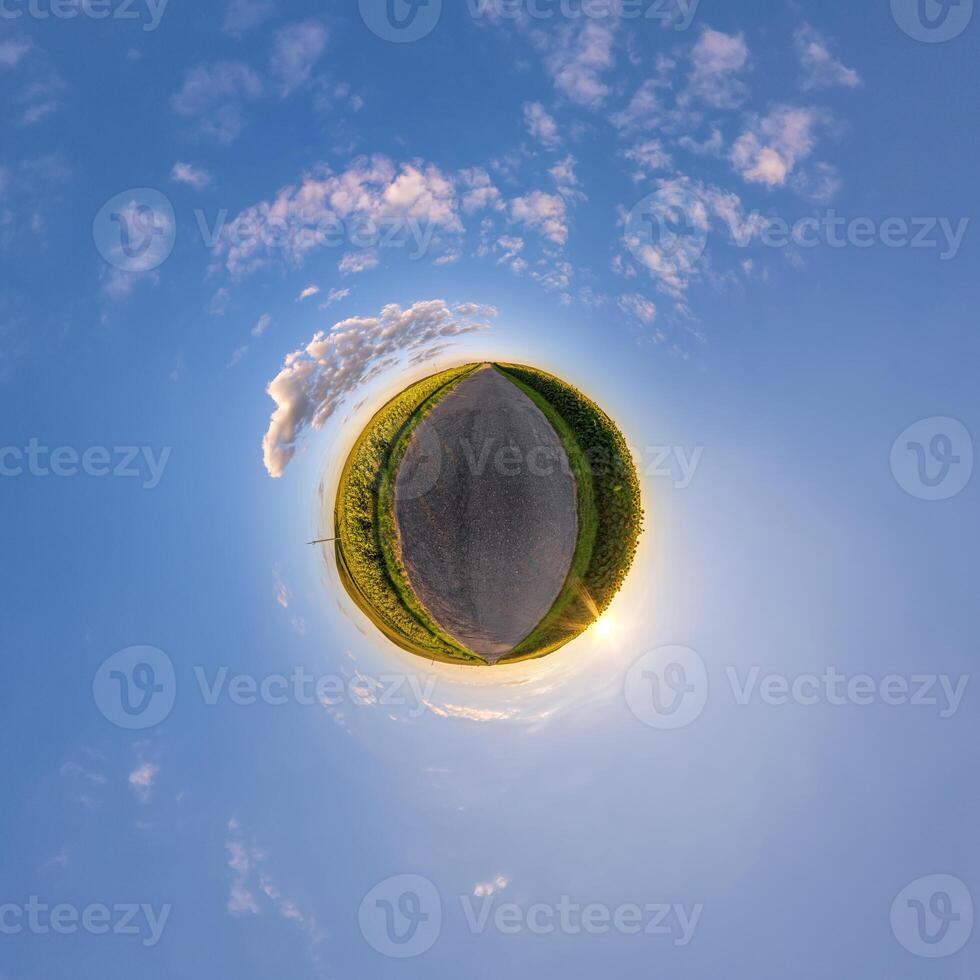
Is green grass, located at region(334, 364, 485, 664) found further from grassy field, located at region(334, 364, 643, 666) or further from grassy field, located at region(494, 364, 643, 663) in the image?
grassy field, located at region(494, 364, 643, 663)

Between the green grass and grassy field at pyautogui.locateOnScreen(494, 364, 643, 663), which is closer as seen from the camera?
grassy field at pyautogui.locateOnScreen(494, 364, 643, 663)

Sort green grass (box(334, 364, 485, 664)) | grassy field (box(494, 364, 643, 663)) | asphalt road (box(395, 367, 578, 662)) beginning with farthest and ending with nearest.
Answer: green grass (box(334, 364, 485, 664)) < grassy field (box(494, 364, 643, 663)) < asphalt road (box(395, 367, 578, 662))

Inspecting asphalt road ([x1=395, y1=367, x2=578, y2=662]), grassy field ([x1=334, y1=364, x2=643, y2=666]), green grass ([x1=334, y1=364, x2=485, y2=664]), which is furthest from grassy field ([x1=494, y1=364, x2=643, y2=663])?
green grass ([x1=334, y1=364, x2=485, y2=664])

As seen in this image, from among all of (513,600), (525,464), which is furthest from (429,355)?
(513,600)

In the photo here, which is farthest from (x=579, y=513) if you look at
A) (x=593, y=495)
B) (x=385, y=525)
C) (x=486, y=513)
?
(x=385, y=525)

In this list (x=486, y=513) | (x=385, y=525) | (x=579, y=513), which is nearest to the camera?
(x=486, y=513)

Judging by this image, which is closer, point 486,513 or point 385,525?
point 486,513

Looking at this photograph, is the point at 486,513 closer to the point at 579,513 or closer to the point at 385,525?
the point at 579,513
